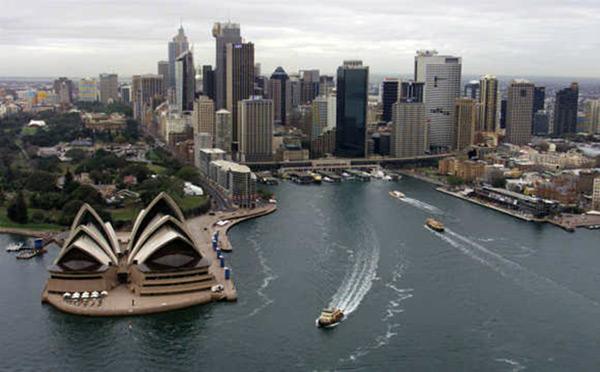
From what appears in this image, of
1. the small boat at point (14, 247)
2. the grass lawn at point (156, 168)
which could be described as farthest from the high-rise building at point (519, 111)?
the small boat at point (14, 247)

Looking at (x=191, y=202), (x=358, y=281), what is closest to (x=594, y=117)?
(x=191, y=202)

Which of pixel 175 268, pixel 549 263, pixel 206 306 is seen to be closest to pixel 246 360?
pixel 206 306

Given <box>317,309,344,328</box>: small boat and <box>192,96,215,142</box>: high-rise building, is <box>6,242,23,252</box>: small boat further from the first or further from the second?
<box>192,96,215,142</box>: high-rise building

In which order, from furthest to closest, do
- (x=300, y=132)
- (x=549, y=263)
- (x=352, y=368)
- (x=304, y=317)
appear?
1. (x=300, y=132)
2. (x=549, y=263)
3. (x=304, y=317)
4. (x=352, y=368)

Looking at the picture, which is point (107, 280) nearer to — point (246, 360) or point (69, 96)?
point (246, 360)

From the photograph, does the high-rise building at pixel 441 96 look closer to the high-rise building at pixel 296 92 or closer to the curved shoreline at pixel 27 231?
the high-rise building at pixel 296 92

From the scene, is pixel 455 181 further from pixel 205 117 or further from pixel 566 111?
pixel 566 111
